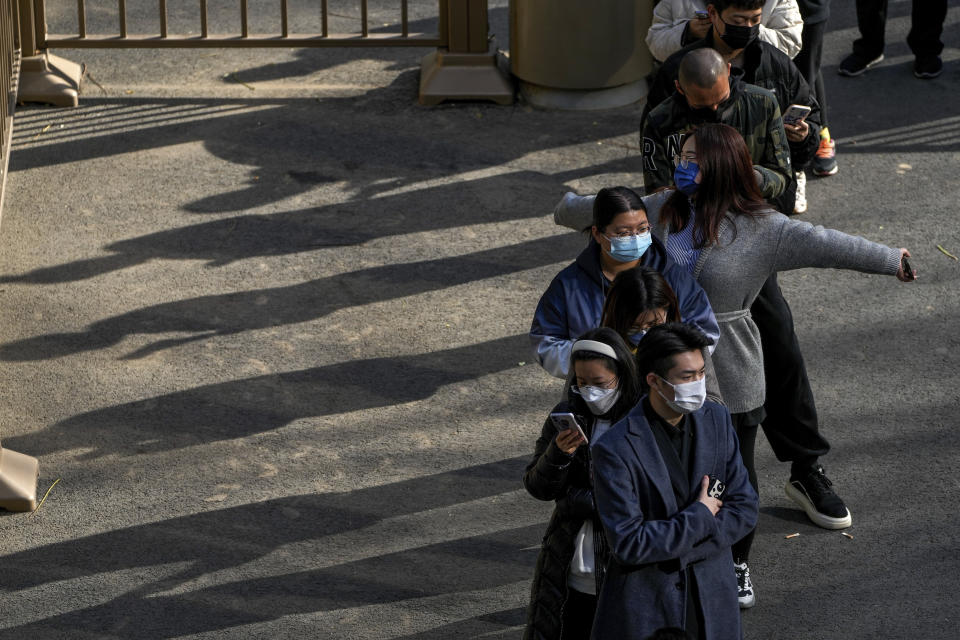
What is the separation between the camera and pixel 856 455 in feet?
21.4

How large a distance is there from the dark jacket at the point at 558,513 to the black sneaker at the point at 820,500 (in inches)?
70.6

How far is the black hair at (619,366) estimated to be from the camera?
14.5ft

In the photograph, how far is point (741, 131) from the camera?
227 inches

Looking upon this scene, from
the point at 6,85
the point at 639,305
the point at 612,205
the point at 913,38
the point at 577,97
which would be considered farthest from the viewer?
the point at 913,38

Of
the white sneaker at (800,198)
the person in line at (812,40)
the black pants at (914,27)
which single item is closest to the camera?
the person in line at (812,40)

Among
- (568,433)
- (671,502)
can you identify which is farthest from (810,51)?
(671,502)

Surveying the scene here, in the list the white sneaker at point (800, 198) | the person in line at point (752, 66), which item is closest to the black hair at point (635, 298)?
the person in line at point (752, 66)

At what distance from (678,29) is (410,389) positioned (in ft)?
7.16

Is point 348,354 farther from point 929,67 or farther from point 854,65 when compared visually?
point 929,67

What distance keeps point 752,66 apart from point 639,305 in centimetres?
208

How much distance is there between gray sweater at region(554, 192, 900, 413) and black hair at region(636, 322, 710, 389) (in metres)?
0.89

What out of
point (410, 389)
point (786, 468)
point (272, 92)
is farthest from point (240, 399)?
point (272, 92)

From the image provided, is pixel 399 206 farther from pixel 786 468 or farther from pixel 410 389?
pixel 786 468

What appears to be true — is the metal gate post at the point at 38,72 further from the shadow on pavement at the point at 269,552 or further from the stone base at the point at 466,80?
the shadow on pavement at the point at 269,552
